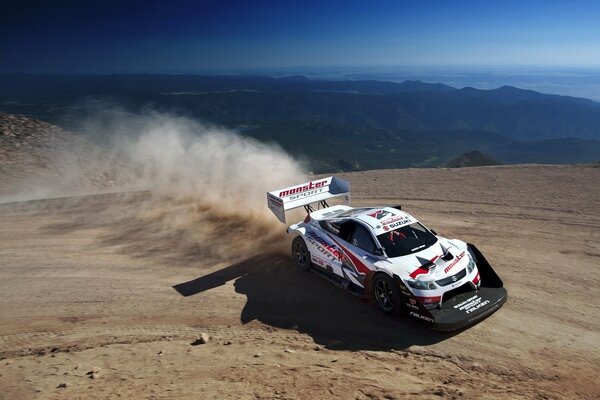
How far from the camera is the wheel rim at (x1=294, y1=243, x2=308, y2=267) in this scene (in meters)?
10.2

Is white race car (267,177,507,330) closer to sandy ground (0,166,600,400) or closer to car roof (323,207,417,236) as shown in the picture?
car roof (323,207,417,236)

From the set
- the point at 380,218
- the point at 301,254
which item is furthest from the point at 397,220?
the point at 301,254

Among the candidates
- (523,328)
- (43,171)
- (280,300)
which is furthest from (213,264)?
(43,171)

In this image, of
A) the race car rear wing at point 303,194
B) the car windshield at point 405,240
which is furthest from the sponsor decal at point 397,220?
the race car rear wing at point 303,194

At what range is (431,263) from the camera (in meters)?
7.99

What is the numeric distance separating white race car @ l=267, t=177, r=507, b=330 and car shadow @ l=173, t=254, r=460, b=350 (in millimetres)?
292

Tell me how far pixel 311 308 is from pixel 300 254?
2.09 metres

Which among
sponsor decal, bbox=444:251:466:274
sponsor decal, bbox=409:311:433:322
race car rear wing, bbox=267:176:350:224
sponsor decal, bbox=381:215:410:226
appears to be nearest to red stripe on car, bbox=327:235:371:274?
sponsor decal, bbox=381:215:410:226

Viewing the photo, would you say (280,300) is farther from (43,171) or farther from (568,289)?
(43,171)

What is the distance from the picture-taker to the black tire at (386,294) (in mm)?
7656

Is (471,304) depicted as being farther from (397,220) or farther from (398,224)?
(397,220)

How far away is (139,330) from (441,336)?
5.59m

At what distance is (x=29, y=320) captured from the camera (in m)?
8.49

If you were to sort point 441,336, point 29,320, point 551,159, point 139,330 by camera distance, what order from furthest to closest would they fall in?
point 551,159 → point 29,320 → point 139,330 → point 441,336
